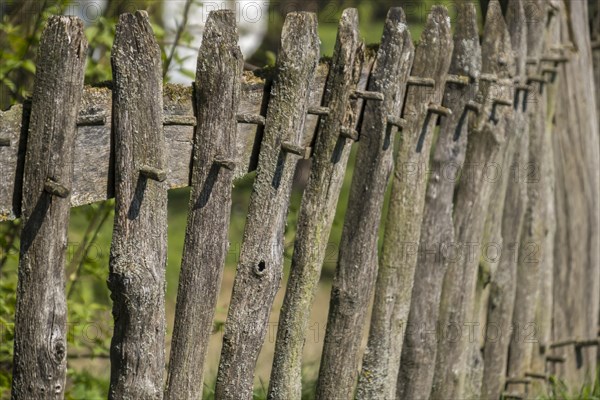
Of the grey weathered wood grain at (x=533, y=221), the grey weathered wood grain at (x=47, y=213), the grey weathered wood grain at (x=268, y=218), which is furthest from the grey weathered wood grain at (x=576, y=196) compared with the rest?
the grey weathered wood grain at (x=47, y=213)

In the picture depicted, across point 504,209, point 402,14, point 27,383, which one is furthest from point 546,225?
point 27,383

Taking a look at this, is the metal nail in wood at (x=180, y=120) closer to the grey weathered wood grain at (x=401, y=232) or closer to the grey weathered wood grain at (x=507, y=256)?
the grey weathered wood grain at (x=401, y=232)

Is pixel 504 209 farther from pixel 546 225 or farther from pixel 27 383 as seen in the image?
pixel 27 383

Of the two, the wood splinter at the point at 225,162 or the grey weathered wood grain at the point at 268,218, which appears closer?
the wood splinter at the point at 225,162

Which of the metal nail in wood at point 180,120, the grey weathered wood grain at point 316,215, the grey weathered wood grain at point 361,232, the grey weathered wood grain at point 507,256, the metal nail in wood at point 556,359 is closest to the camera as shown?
the metal nail in wood at point 180,120

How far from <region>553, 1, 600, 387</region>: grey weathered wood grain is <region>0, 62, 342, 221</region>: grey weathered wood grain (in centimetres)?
212

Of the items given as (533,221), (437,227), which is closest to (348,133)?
(437,227)

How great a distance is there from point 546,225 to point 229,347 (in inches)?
81.1

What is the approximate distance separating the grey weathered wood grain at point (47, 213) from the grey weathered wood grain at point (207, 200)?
1.27ft

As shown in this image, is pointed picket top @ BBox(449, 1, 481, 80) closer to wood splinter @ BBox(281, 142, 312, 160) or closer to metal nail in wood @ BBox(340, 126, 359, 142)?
metal nail in wood @ BBox(340, 126, 359, 142)

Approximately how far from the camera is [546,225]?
3.92m

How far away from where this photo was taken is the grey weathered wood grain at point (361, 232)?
272cm

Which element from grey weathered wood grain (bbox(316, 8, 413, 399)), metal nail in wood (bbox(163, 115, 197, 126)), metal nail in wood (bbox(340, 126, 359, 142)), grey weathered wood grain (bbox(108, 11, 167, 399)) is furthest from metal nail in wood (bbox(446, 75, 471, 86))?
grey weathered wood grain (bbox(108, 11, 167, 399))

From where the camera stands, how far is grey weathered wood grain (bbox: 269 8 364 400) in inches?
102
